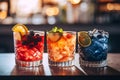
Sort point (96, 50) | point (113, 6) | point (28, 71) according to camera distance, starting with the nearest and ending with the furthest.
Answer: point (28, 71), point (96, 50), point (113, 6)

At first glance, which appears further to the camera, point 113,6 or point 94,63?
point 113,6

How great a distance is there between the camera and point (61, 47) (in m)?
1.41

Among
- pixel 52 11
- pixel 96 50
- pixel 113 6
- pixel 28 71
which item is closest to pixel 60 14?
pixel 52 11

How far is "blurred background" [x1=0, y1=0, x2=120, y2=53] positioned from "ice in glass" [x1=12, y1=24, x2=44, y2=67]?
291cm

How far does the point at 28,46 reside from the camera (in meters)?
1.41

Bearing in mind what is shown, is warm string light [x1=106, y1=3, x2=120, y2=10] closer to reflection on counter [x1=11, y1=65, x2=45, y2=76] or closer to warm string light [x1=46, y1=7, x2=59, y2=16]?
warm string light [x1=46, y1=7, x2=59, y2=16]

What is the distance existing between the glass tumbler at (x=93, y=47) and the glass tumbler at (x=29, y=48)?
0.60 ft

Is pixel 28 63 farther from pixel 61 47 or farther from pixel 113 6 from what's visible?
pixel 113 6

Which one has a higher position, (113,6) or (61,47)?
(113,6)

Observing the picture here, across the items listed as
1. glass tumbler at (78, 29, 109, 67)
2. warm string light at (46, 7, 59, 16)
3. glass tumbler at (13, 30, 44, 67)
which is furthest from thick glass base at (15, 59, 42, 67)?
warm string light at (46, 7, 59, 16)

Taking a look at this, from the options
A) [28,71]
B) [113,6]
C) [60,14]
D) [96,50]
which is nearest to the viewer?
[28,71]

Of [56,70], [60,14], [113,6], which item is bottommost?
[56,70]

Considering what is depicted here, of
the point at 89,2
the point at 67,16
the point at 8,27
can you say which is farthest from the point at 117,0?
the point at 8,27

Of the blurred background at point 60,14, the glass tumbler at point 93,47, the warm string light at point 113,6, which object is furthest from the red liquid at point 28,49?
the warm string light at point 113,6
